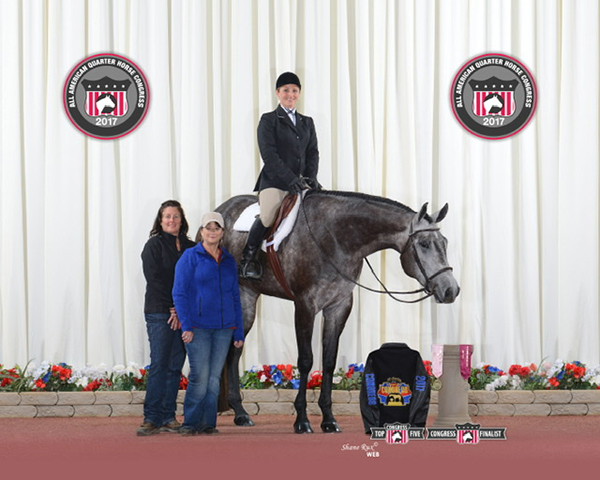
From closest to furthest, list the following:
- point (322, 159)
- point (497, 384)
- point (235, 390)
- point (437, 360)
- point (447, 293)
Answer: point (447, 293) → point (437, 360) → point (235, 390) → point (497, 384) → point (322, 159)

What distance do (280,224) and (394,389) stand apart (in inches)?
48.2

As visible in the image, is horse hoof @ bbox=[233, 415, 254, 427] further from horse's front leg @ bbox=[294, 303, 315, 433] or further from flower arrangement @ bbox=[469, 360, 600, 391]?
flower arrangement @ bbox=[469, 360, 600, 391]

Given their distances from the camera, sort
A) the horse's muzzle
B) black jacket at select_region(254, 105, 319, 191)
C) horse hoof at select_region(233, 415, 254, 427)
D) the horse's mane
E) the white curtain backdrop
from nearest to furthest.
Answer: the horse's muzzle → the horse's mane → black jacket at select_region(254, 105, 319, 191) → horse hoof at select_region(233, 415, 254, 427) → the white curtain backdrop

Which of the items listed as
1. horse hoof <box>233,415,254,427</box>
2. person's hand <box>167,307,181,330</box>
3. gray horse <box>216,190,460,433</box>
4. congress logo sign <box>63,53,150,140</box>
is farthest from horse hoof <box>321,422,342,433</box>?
congress logo sign <box>63,53,150,140</box>

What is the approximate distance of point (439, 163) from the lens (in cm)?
717

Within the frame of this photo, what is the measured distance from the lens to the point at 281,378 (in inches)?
260

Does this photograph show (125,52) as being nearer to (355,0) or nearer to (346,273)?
(355,0)

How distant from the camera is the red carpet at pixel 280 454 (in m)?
4.00

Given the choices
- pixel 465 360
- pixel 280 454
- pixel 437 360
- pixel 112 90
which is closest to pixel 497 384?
pixel 465 360

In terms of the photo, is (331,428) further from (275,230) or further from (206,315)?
(275,230)

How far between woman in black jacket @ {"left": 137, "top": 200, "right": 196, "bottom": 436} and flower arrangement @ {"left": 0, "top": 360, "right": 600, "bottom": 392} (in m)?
1.06

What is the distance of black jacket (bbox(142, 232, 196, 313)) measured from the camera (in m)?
5.49

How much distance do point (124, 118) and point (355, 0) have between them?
80.7 inches

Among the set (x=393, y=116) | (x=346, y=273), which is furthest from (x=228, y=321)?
(x=393, y=116)
